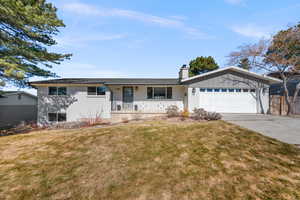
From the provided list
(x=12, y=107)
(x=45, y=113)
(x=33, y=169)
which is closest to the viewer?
(x=33, y=169)

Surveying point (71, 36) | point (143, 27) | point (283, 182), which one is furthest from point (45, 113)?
point (283, 182)

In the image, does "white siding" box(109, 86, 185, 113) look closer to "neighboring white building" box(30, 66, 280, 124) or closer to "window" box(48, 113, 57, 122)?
"neighboring white building" box(30, 66, 280, 124)

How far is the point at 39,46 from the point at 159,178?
41.5 ft

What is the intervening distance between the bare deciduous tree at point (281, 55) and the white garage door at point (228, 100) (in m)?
3.33

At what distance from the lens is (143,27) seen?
1063 centimetres

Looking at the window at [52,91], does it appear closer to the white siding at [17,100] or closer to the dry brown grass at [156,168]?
the white siding at [17,100]

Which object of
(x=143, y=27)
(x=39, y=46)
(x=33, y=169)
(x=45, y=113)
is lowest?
(x=33, y=169)

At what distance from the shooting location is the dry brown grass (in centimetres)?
288

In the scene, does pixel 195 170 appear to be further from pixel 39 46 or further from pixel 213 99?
pixel 39 46

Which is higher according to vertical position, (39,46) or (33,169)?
(39,46)

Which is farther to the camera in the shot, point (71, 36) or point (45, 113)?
point (45, 113)

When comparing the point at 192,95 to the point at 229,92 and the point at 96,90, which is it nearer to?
the point at 229,92

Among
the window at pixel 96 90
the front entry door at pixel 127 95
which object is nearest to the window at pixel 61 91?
the window at pixel 96 90

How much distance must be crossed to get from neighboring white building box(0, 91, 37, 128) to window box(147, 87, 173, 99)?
1313 cm
